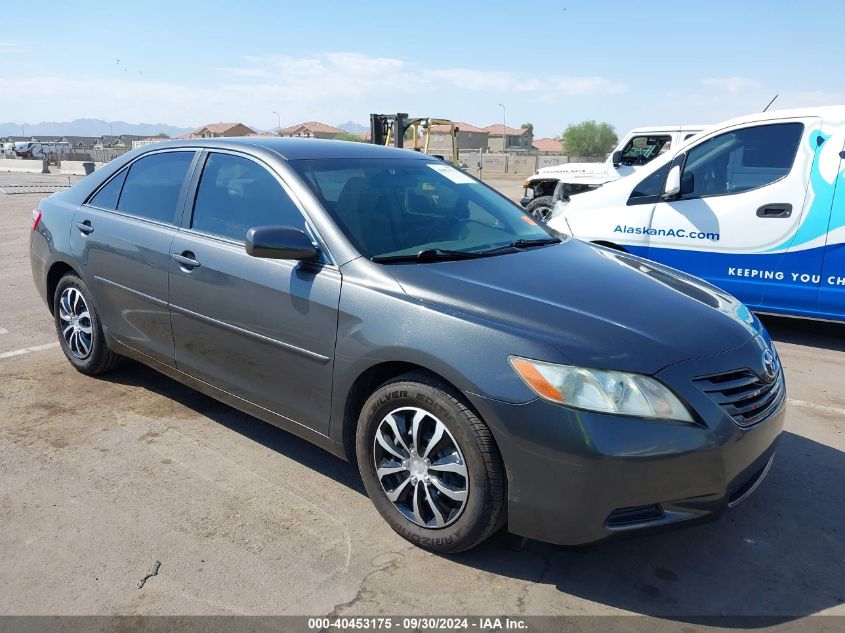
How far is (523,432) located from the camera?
247cm

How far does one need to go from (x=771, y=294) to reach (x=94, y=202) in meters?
5.21

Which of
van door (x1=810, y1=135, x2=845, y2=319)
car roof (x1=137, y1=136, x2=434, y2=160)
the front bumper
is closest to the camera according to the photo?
the front bumper

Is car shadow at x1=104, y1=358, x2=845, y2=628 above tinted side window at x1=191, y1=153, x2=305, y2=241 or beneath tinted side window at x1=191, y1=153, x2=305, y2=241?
beneath

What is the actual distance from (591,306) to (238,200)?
6.25 ft

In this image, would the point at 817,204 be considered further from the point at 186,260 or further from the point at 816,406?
the point at 186,260

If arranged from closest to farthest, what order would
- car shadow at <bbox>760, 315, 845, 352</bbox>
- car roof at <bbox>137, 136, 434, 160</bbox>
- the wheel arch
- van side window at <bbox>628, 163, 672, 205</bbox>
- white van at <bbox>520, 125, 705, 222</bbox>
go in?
car roof at <bbox>137, 136, 434, 160</bbox> < the wheel arch < car shadow at <bbox>760, 315, 845, 352</bbox> < van side window at <bbox>628, 163, 672, 205</bbox> < white van at <bbox>520, 125, 705, 222</bbox>

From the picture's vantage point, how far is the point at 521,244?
145 inches

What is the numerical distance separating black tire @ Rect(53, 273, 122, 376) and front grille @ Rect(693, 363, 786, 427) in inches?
144

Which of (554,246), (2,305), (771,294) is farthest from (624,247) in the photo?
(2,305)

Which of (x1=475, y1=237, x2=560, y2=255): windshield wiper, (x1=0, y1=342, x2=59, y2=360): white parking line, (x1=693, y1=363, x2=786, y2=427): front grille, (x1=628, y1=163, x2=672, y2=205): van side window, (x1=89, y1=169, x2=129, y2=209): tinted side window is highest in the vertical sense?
(x1=628, y1=163, x2=672, y2=205): van side window

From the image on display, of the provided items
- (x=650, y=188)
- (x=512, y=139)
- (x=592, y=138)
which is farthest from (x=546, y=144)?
(x=650, y=188)

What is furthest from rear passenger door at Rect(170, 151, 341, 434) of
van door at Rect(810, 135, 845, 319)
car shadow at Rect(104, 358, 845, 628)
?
van door at Rect(810, 135, 845, 319)

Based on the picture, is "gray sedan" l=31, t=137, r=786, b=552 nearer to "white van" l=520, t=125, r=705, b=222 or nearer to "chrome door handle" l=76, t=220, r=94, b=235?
"chrome door handle" l=76, t=220, r=94, b=235

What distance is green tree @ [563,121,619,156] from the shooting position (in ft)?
294
